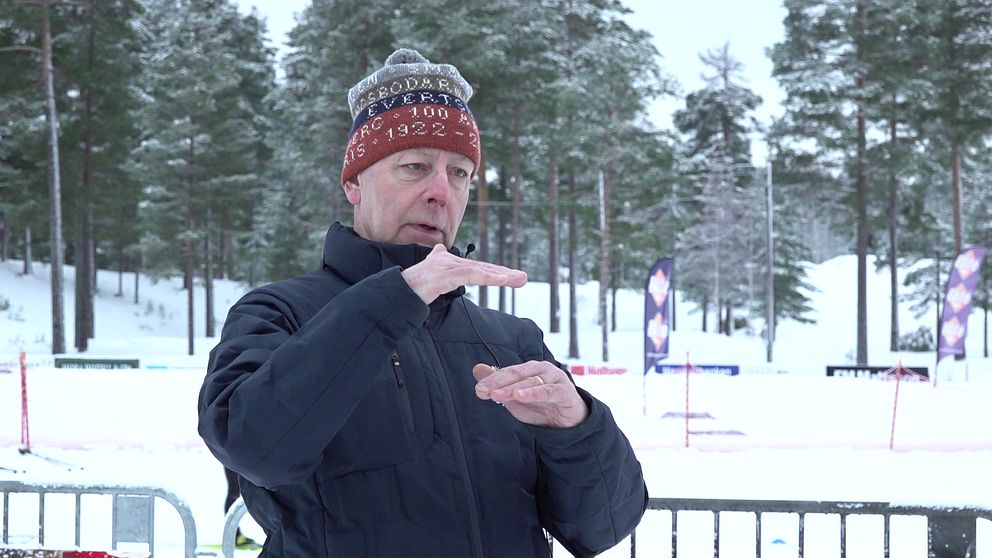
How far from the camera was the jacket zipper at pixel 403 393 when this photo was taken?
1617 mm

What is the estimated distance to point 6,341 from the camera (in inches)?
1168

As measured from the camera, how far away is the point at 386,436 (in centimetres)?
160

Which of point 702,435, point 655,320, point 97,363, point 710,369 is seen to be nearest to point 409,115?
point 702,435

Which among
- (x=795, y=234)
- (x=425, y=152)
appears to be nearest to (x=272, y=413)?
(x=425, y=152)

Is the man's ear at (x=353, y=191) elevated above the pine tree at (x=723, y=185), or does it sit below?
below

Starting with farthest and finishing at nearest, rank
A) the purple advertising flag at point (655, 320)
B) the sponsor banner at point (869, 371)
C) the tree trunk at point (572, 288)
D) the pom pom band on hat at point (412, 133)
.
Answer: the tree trunk at point (572, 288)
the sponsor banner at point (869, 371)
the purple advertising flag at point (655, 320)
the pom pom band on hat at point (412, 133)

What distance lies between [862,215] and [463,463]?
29386mm

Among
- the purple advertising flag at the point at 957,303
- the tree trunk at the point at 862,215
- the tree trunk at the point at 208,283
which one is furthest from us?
the tree trunk at the point at 208,283

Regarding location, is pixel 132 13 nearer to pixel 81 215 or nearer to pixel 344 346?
pixel 81 215

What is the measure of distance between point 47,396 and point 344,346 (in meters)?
17.5

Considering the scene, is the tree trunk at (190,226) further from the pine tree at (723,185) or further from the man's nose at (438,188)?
the man's nose at (438,188)

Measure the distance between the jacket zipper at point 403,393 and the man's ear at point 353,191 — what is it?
47 cm

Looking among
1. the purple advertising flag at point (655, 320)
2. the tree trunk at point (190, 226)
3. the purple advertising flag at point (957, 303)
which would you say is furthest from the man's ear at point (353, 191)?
the tree trunk at point (190, 226)

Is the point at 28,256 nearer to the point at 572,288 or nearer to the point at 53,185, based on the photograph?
the point at 53,185
